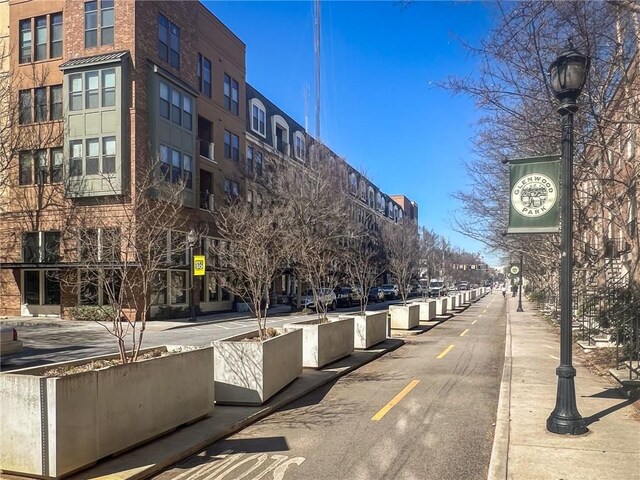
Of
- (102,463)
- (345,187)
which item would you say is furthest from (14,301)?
(102,463)

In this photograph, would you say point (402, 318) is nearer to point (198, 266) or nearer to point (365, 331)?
point (365, 331)

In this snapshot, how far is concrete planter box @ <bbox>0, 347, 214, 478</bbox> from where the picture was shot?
502 cm

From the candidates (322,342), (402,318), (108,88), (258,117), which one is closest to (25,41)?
(108,88)

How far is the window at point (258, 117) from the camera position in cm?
4254

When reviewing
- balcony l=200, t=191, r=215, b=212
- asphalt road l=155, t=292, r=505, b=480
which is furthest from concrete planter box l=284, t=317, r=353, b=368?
balcony l=200, t=191, r=215, b=212

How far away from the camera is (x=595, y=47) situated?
10.1 m

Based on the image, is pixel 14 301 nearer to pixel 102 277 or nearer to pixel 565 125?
pixel 102 277

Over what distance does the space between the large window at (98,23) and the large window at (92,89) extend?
1.70 m

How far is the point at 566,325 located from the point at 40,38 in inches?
1255

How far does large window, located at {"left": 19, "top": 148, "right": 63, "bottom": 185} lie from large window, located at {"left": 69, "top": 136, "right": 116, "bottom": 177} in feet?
4.26

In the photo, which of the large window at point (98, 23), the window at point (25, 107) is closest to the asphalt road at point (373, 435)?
the large window at point (98, 23)

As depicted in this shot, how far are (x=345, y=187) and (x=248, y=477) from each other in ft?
114

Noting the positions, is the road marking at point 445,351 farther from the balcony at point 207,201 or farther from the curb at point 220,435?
the balcony at point 207,201

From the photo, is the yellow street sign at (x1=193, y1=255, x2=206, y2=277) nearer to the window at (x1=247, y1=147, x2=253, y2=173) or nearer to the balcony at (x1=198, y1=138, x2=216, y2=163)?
the balcony at (x1=198, y1=138, x2=216, y2=163)
